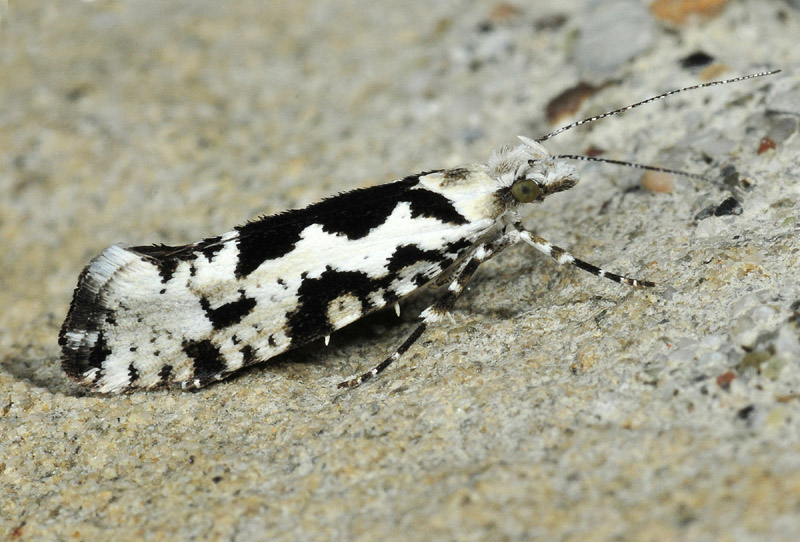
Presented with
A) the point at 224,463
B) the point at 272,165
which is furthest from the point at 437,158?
the point at 224,463

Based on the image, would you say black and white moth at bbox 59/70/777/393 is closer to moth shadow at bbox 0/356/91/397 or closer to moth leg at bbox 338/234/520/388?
moth leg at bbox 338/234/520/388

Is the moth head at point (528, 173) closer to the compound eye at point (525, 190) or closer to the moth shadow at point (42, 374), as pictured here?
the compound eye at point (525, 190)

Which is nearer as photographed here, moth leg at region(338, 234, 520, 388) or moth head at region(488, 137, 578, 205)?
moth leg at region(338, 234, 520, 388)

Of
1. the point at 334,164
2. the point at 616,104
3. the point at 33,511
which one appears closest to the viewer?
the point at 33,511

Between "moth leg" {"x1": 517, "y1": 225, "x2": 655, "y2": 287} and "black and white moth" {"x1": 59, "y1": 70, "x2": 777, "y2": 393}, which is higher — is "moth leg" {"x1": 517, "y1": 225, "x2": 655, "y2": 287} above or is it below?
below

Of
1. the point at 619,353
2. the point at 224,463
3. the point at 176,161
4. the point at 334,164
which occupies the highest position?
the point at 176,161

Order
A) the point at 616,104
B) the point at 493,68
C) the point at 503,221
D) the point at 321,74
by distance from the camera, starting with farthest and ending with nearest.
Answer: the point at 321,74 → the point at 493,68 → the point at 616,104 → the point at 503,221

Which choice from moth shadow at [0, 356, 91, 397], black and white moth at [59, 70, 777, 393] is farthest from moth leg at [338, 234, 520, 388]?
moth shadow at [0, 356, 91, 397]

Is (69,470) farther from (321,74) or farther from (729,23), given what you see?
(729,23)
